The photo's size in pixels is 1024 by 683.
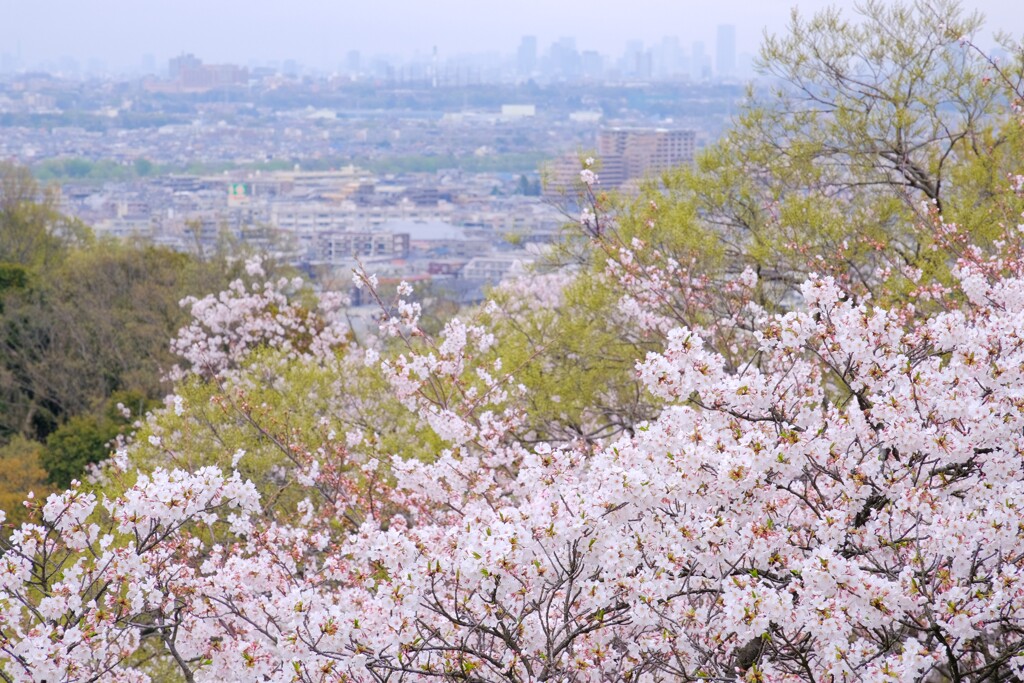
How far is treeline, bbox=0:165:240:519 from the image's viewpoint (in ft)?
45.9

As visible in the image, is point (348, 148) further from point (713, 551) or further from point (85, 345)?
point (713, 551)

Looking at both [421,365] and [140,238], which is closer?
[421,365]

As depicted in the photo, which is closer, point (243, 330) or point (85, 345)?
point (243, 330)

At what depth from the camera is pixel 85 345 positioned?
54.5ft

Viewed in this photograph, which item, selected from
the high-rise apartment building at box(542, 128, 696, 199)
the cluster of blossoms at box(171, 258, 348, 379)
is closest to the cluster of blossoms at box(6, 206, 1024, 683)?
the cluster of blossoms at box(171, 258, 348, 379)

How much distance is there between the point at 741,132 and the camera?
9672 millimetres

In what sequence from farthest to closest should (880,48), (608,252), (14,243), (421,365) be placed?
(14,243), (880,48), (608,252), (421,365)

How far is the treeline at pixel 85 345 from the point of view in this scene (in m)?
14.0

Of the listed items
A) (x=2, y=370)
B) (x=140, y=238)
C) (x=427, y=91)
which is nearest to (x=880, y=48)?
(x=2, y=370)

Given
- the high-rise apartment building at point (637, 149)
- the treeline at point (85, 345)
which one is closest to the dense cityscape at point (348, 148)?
the high-rise apartment building at point (637, 149)

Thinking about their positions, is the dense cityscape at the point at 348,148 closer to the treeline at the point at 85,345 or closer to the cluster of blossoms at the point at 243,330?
the treeline at the point at 85,345

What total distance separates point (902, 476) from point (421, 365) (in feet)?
8.55

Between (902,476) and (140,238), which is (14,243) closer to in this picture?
(140,238)

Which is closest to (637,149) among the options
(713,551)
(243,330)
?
(243,330)
